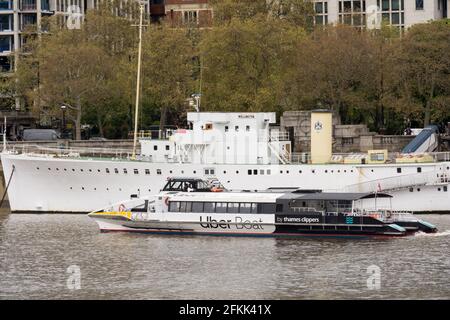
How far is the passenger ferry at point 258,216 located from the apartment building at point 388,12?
61385 mm

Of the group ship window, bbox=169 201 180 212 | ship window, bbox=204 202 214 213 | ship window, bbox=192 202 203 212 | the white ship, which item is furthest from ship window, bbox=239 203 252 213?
the white ship

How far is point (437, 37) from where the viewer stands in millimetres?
109688

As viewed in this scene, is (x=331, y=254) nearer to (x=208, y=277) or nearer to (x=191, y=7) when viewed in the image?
(x=208, y=277)

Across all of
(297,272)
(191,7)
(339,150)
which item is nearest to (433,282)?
(297,272)

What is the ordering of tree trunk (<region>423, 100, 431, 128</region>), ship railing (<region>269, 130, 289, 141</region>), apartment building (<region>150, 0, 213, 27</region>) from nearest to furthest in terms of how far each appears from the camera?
ship railing (<region>269, 130, 289, 141</region>) → tree trunk (<region>423, 100, 431, 128</region>) → apartment building (<region>150, 0, 213, 27</region>)

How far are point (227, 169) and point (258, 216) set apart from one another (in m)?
12.7

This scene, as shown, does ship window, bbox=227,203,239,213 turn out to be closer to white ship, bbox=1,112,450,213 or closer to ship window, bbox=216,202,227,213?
ship window, bbox=216,202,227,213

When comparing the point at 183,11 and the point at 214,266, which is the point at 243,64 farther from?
the point at 183,11

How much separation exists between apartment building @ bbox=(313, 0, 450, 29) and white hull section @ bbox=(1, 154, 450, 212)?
5006 centimetres

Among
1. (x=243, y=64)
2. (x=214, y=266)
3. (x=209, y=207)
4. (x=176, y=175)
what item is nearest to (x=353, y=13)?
(x=243, y=64)

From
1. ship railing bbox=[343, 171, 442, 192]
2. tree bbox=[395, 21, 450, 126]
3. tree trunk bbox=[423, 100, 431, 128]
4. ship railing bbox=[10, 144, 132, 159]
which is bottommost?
ship railing bbox=[343, 171, 442, 192]

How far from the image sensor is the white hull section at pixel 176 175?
300 feet

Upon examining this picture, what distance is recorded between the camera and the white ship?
91.7 meters

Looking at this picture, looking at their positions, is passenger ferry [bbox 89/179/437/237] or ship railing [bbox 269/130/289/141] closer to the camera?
passenger ferry [bbox 89/179/437/237]
